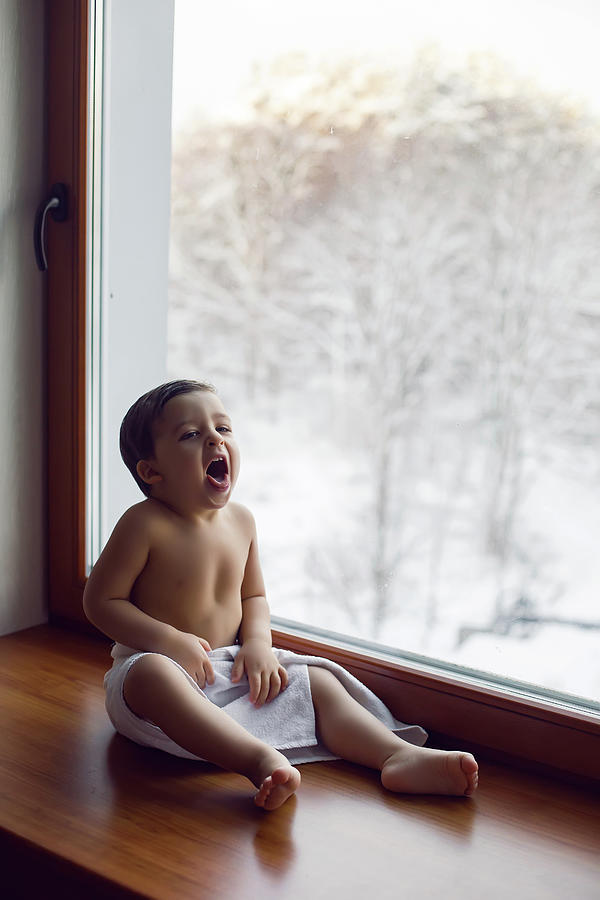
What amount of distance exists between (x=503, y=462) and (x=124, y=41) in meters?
0.84

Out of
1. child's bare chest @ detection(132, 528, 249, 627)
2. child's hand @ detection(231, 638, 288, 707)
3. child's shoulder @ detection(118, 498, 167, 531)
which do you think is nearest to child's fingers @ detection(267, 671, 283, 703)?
→ child's hand @ detection(231, 638, 288, 707)

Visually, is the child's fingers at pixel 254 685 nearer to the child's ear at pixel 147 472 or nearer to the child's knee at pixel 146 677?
the child's knee at pixel 146 677

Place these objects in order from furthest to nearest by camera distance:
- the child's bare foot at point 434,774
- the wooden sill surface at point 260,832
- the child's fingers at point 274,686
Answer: the child's fingers at point 274,686 → the child's bare foot at point 434,774 → the wooden sill surface at point 260,832

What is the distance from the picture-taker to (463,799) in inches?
36.9

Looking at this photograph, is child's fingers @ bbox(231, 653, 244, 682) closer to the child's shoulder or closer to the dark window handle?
the child's shoulder

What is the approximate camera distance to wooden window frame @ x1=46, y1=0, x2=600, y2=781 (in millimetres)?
996

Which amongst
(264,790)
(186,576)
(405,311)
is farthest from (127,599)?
(405,311)

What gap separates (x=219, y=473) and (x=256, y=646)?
0.70ft

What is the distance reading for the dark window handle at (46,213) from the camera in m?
1.27

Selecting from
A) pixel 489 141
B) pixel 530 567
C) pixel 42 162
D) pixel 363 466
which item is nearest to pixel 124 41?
pixel 42 162

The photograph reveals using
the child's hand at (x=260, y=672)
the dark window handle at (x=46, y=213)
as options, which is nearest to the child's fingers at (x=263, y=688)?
the child's hand at (x=260, y=672)

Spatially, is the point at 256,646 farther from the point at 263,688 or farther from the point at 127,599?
the point at 127,599

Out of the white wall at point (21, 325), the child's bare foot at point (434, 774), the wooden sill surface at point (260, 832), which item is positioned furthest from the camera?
the white wall at point (21, 325)

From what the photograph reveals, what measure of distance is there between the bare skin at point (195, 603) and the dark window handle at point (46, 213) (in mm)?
407
